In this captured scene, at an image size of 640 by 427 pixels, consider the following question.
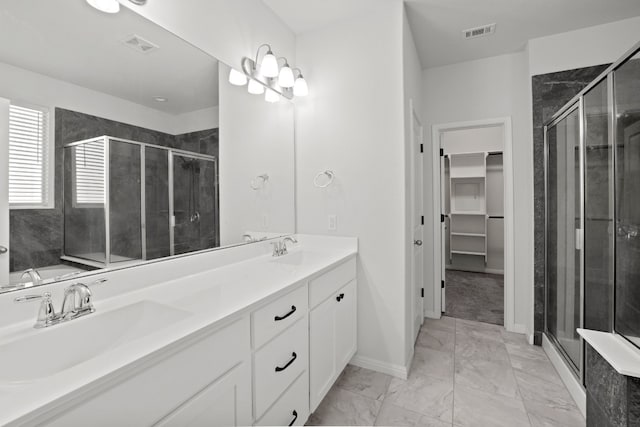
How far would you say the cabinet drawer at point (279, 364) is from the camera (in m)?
1.16

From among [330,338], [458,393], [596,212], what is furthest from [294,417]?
[596,212]

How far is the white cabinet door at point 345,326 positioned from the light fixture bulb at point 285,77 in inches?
60.7

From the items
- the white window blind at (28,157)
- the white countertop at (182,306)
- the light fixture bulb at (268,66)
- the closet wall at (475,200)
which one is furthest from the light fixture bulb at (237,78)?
the closet wall at (475,200)

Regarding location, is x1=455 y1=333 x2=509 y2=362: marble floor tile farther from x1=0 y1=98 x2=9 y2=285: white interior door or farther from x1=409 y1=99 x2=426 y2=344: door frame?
→ x1=0 y1=98 x2=9 y2=285: white interior door

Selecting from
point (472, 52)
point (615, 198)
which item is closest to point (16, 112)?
point (615, 198)

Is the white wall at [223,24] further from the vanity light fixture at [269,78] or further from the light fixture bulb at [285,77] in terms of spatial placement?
the light fixture bulb at [285,77]

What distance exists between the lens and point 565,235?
86.1 inches

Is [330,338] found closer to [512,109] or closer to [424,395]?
[424,395]

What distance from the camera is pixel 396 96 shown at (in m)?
2.08

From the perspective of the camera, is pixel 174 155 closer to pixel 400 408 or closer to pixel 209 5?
pixel 209 5

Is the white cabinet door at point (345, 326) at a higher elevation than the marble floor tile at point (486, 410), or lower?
higher

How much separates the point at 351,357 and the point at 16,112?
87.5 inches

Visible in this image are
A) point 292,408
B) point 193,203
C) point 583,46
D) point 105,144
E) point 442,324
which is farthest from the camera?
point 442,324

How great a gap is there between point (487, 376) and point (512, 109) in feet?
7.99
